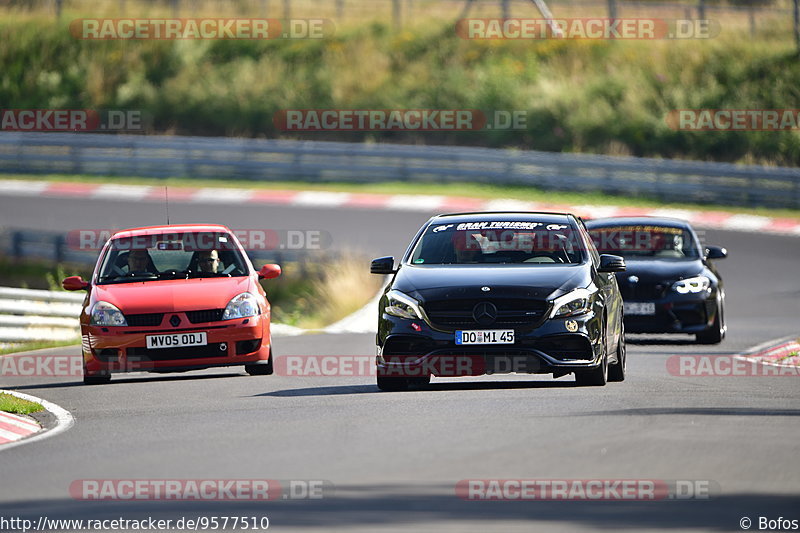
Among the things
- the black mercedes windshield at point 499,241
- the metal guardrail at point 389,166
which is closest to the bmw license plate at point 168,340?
the black mercedes windshield at point 499,241

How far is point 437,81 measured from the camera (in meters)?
44.4

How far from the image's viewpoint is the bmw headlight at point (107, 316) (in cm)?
1481

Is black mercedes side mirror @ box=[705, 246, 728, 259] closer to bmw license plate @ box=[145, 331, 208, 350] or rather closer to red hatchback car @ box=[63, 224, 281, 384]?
red hatchback car @ box=[63, 224, 281, 384]

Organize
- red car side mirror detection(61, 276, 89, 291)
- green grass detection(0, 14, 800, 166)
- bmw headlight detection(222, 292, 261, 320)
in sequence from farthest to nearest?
green grass detection(0, 14, 800, 166)
red car side mirror detection(61, 276, 89, 291)
bmw headlight detection(222, 292, 261, 320)

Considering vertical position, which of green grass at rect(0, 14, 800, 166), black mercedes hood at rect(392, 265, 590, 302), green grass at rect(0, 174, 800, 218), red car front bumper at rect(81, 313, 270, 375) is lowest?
red car front bumper at rect(81, 313, 270, 375)

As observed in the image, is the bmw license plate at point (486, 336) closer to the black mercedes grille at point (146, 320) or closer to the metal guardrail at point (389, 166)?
the black mercedes grille at point (146, 320)

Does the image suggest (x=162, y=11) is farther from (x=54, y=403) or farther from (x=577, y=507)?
(x=577, y=507)

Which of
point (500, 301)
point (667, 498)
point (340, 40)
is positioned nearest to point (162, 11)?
point (340, 40)

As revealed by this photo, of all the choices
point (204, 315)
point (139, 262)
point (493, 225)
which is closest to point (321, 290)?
point (139, 262)

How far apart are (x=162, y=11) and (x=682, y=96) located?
18225mm

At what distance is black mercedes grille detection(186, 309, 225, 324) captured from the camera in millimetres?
14824

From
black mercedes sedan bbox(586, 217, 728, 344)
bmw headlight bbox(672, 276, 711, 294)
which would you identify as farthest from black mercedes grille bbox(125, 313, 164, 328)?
bmw headlight bbox(672, 276, 711, 294)

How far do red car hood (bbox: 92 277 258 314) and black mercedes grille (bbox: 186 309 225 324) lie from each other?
4cm

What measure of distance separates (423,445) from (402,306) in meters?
2.58
